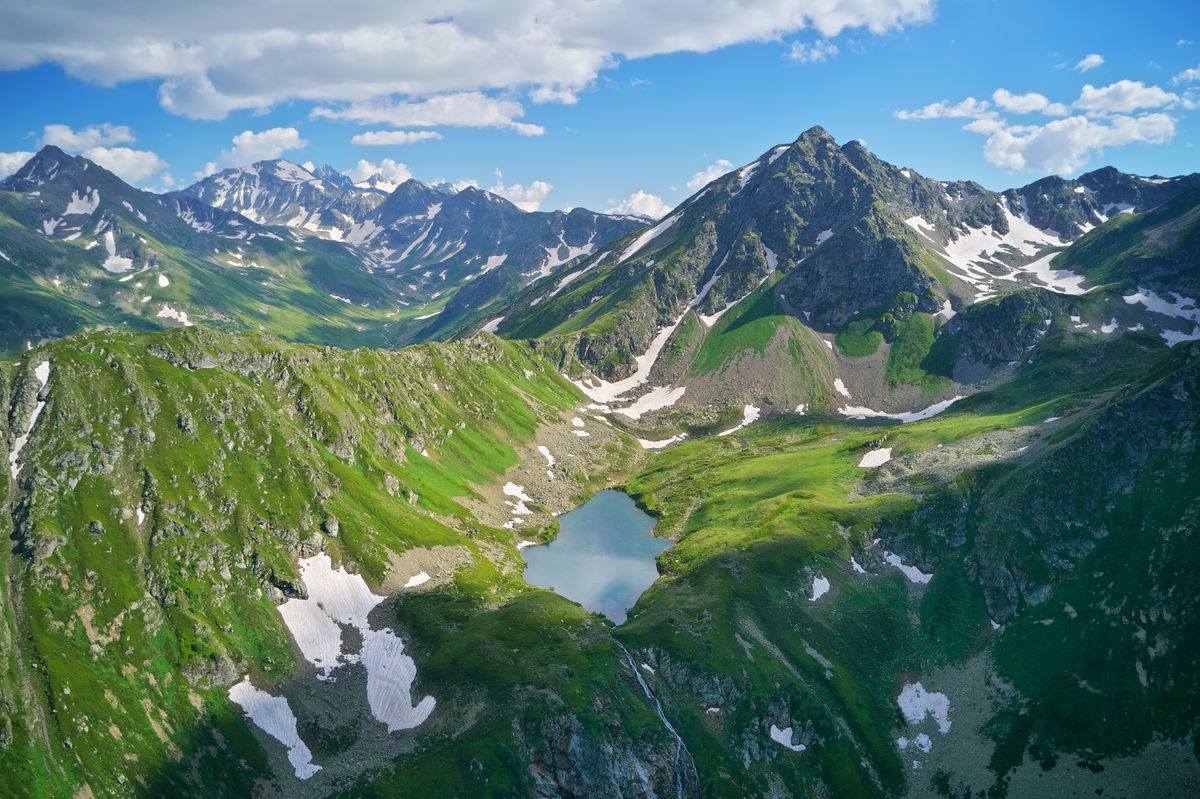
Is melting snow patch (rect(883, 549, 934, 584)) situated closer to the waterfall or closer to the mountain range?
the mountain range

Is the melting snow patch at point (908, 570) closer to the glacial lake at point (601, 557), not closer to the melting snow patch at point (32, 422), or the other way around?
the glacial lake at point (601, 557)

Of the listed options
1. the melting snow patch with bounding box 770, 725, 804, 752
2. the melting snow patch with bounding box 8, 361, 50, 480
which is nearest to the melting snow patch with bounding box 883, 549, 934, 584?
the melting snow patch with bounding box 770, 725, 804, 752

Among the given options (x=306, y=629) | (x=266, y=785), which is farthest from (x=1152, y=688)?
(x=306, y=629)

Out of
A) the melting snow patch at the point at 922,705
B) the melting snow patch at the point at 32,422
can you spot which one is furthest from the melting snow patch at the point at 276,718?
the melting snow patch at the point at 922,705

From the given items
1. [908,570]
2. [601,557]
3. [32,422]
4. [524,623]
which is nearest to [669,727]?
[524,623]

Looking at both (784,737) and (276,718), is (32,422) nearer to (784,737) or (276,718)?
(276,718)

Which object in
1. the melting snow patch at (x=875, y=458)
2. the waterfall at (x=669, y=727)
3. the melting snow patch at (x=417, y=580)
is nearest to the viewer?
the waterfall at (x=669, y=727)
